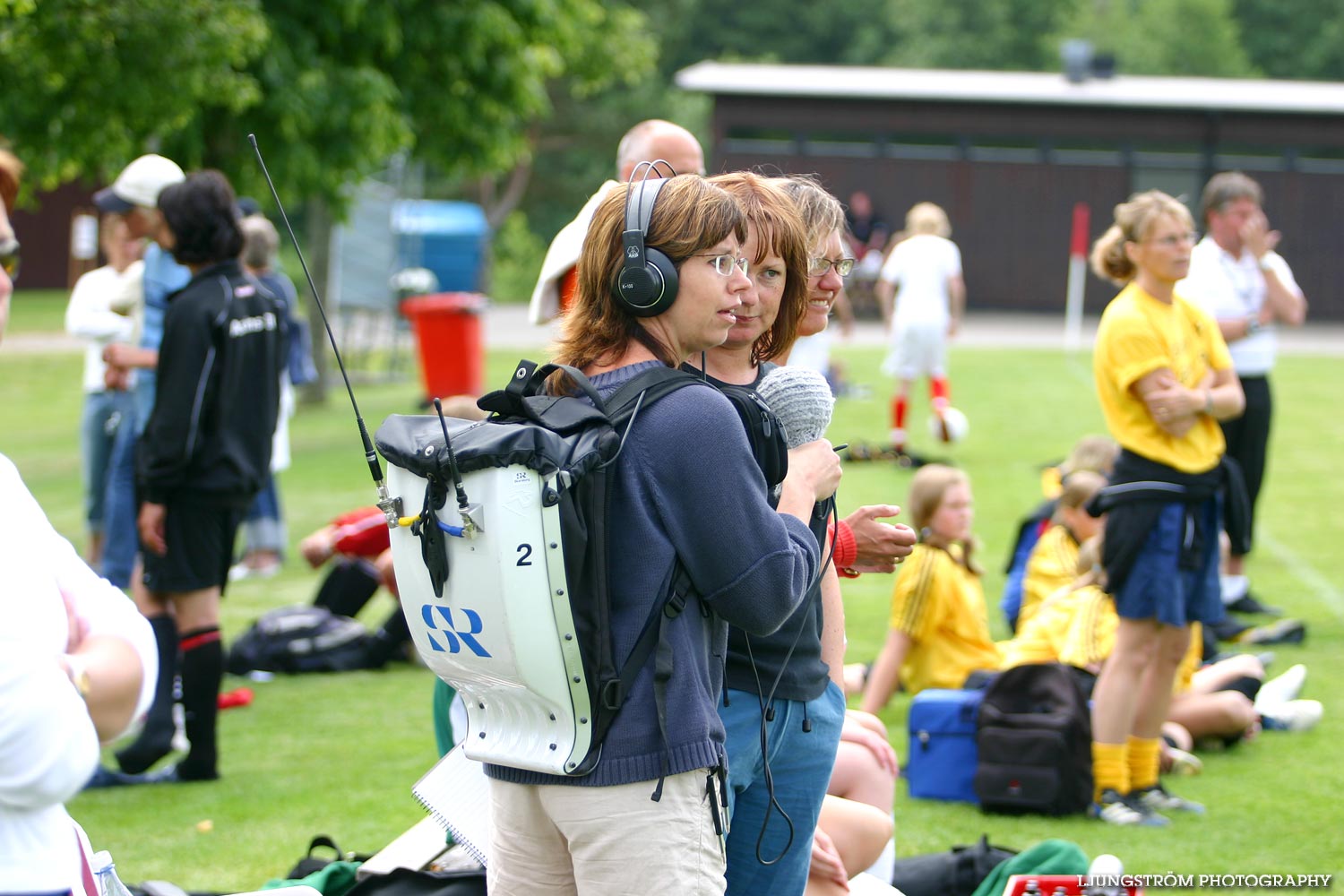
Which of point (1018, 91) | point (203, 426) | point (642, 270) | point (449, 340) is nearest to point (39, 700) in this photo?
point (642, 270)

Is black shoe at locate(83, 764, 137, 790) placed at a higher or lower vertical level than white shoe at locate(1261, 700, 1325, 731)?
lower

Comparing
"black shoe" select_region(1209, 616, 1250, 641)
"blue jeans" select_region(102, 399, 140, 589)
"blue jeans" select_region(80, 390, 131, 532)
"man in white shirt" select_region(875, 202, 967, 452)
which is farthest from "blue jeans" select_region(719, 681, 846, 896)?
"man in white shirt" select_region(875, 202, 967, 452)

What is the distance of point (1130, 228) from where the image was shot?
16.5 feet

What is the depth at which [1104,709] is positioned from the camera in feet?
16.8

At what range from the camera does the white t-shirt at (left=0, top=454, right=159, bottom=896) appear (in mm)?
1729

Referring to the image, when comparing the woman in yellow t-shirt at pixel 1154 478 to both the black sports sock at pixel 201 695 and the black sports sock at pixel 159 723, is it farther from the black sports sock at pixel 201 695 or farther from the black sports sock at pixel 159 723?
the black sports sock at pixel 159 723

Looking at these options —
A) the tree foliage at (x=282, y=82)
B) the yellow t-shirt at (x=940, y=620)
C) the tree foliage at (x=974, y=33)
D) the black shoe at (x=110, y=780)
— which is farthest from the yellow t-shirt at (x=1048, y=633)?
the tree foliage at (x=974, y=33)

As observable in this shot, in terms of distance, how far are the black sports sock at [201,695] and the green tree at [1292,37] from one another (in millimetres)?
56886

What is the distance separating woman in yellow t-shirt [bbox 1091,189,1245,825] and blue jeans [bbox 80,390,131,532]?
16.6ft

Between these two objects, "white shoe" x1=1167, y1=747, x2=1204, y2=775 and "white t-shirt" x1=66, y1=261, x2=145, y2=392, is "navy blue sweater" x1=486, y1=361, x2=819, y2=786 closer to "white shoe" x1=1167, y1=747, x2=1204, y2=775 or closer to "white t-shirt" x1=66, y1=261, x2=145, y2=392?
"white shoe" x1=1167, y1=747, x2=1204, y2=775

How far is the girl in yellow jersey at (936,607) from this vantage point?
6.03 m

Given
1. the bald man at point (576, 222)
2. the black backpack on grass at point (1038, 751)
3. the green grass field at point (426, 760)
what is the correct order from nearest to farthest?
Result: the bald man at point (576, 222)
the green grass field at point (426, 760)
the black backpack on grass at point (1038, 751)

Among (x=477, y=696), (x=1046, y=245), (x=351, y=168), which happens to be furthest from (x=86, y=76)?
(x=1046, y=245)

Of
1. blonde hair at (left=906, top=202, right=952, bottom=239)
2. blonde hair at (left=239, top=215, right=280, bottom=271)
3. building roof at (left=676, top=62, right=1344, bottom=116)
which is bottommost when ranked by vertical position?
blonde hair at (left=906, top=202, right=952, bottom=239)
